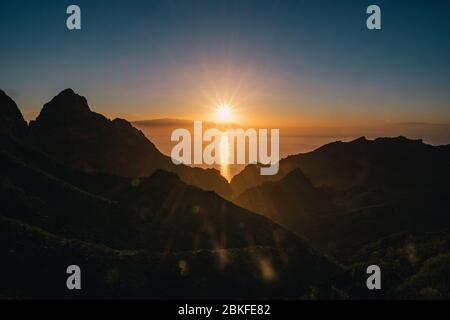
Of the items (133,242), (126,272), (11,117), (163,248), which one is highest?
(11,117)

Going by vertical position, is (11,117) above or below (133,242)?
above

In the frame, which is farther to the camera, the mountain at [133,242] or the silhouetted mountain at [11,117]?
the silhouetted mountain at [11,117]

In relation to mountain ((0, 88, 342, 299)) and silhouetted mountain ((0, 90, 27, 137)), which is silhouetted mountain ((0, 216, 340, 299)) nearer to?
mountain ((0, 88, 342, 299))

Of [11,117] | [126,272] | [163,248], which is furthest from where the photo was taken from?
[11,117]

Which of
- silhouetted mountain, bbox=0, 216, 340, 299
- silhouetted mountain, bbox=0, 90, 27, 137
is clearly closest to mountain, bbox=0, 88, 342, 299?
silhouetted mountain, bbox=0, 216, 340, 299

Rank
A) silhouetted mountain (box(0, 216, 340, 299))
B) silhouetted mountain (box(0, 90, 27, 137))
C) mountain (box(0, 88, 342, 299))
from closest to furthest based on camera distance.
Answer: silhouetted mountain (box(0, 216, 340, 299)) < mountain (box(0, 88, 342, 299)) < silhouetted mountain (box(0, 90, 27, 137))

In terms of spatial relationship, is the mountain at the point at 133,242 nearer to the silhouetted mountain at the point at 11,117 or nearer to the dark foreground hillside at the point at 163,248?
the dark foreground hillside at the point at 163,248

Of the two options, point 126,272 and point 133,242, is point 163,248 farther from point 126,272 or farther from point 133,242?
point 126,272

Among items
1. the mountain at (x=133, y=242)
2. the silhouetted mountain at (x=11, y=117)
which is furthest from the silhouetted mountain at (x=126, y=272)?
the silhouetted mountain at (x=11, y=117)

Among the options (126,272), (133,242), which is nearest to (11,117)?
(133,242)
